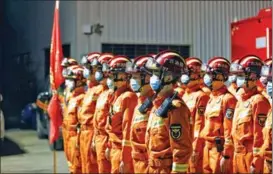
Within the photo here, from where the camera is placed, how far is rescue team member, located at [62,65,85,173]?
9641mm

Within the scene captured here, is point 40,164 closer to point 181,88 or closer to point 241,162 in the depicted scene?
point 181,88

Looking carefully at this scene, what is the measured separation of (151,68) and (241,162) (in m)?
1.71

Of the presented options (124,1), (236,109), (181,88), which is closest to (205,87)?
(181,88)

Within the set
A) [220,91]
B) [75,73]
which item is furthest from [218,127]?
[75,73]

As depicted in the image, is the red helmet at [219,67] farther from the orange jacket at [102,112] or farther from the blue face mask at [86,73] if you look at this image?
the blue face mask at [86,73]

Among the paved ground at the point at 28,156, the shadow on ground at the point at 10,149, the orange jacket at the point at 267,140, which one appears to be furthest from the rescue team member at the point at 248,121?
the shadow on ground at the point at 10,149

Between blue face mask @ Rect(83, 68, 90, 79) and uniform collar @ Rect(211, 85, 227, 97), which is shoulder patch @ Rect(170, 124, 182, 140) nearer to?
uniform collar @ Rect(211, 85, 227, 97)

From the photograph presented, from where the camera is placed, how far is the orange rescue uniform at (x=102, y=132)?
27.5ft

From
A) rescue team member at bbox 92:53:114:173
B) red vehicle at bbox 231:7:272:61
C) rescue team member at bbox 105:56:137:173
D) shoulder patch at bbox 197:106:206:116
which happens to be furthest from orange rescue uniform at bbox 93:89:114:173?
red vehicle at bbox 231:7:272:61

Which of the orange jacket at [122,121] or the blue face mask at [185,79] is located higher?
the blue face mask at [185,79]

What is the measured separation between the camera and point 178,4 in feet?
→ 60.6

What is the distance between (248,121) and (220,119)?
0.67 meters

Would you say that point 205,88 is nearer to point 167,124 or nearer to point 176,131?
point 167,124

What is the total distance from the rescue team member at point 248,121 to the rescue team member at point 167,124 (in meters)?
1.11
